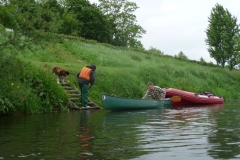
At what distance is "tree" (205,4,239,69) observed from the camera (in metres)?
47.0

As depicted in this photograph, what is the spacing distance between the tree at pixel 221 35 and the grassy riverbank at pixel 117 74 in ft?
19.6

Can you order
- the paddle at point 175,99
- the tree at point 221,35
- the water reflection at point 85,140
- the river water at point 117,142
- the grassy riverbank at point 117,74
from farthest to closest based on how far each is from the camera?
the tree at point 221,35 → the paddle at point 175,99 → the grassy riverbank at point 117,74 → the water reflection at point 85,140 → the river water at point 117,142

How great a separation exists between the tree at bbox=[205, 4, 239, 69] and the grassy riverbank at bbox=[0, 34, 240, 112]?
597 cm

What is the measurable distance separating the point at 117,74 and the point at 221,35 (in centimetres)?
2747

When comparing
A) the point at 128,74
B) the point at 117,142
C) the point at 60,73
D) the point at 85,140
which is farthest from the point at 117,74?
the point at 117,142

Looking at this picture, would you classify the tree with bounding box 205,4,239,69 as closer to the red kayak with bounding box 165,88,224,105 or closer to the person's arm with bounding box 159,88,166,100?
the red kayak with bounding box 165,88,224,105

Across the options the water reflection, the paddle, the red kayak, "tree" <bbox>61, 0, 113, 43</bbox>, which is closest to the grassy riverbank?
the red kayak

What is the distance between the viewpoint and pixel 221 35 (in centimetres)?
4728

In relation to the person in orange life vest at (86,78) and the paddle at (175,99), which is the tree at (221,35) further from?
the person in orange life vest at (86,78)

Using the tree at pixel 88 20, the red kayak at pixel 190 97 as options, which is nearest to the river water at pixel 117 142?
the red kayak at pixel 190 97

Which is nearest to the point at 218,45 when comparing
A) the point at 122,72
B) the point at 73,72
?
the point at 122,72

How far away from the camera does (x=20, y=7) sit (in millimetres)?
13375

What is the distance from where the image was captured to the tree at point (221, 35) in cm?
4700

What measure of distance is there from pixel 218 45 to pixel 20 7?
126 feet
